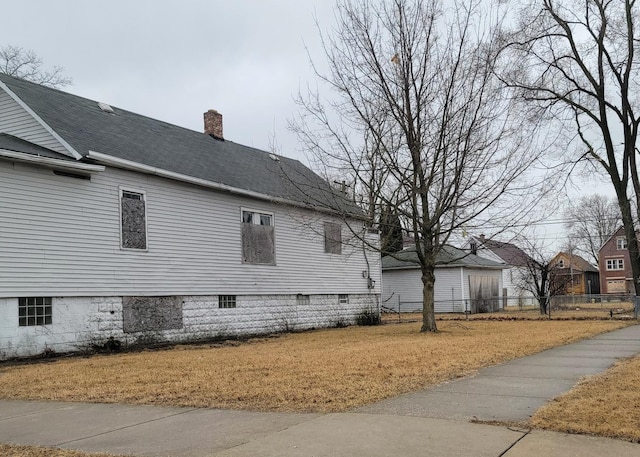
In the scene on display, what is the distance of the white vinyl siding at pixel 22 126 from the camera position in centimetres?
1544

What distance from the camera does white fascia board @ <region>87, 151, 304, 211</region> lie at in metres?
15.4

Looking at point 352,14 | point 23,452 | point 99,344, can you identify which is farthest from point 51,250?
point 352,14

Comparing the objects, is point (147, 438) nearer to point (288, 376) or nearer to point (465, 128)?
point (288, 376)

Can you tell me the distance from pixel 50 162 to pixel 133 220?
3.13 metres

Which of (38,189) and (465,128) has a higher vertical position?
(465,128)

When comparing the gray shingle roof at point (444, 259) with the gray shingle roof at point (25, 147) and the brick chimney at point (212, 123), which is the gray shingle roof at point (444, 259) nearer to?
the brick chimney at point (212, 123)

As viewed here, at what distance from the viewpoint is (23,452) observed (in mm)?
5395

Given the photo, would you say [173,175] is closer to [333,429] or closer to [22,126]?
[22,126]

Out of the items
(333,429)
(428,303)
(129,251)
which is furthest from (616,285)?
(333,429)

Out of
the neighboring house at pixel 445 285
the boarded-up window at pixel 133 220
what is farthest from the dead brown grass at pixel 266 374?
the neighboring house at pixel 445 285

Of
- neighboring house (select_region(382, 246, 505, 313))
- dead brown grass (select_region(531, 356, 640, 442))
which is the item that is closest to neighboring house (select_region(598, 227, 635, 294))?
neighboring house (select_region(382, 246, 505, 313))

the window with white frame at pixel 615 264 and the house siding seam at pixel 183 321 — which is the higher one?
the window with white frame at pixel 615 264

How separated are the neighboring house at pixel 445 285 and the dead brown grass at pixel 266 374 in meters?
24.4

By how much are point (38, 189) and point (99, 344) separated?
4.27m
